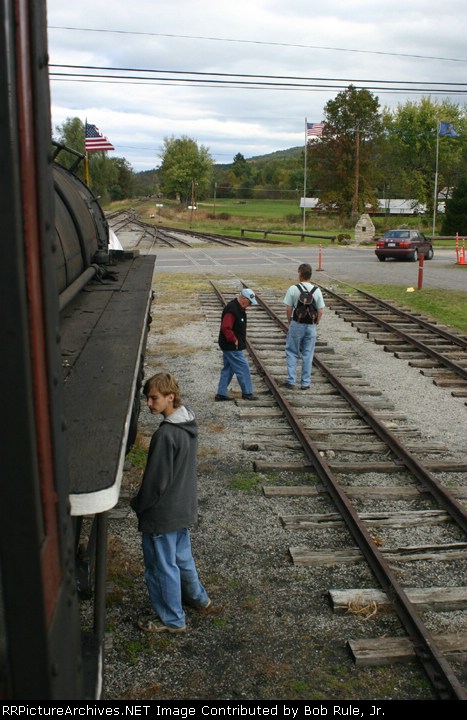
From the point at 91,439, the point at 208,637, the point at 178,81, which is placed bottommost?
the point at 208,637

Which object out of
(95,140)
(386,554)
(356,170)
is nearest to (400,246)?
(95,140)

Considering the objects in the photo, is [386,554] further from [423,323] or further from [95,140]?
[95,140]

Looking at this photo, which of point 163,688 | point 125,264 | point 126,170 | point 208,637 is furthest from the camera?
point 126,170

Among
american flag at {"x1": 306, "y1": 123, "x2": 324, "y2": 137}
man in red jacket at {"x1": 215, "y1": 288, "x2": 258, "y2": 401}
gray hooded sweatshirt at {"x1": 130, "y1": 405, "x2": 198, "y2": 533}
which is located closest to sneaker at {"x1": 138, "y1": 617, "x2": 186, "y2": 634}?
gray hooded sweatshirt at {"x1": 130, "y1": 405, "x2": 198, "y2": 533}

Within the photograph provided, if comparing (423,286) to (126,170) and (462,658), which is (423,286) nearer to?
(462,658)

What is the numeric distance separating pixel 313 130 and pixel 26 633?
45.2 metres

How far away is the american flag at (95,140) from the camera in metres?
22.0

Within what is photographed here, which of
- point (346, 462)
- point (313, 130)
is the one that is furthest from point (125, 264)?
point (313, 130)

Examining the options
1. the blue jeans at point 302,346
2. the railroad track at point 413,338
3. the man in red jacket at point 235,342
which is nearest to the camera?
the man in red jacket at point 235,342

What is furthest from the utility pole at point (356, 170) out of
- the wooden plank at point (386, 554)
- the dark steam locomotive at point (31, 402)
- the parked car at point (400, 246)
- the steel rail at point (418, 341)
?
the dark steam locomotive at point (31, 402)

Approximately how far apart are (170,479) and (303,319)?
6.07 metres

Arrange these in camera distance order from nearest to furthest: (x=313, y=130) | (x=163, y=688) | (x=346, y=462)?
(x=163, y=688) < (x=346, y=462) < (x=313, y=130)

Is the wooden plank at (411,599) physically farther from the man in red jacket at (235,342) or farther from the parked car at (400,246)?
the parked car at (400,246)

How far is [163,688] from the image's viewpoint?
4.02 metres
